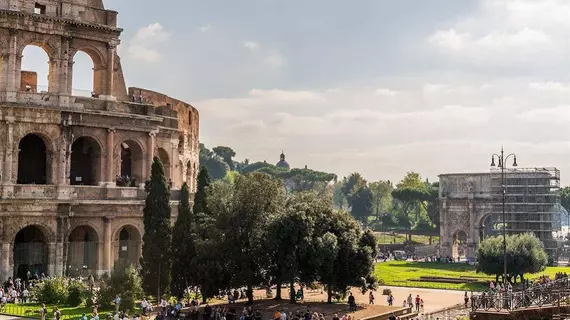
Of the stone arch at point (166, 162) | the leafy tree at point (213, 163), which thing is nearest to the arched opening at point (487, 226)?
the stone arch at point (166, 162)

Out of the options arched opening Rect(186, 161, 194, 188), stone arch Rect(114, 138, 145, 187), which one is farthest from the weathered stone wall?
stone arch Rect(114, 138, 145, 187)

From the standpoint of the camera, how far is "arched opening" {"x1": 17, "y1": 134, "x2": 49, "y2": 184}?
150 ft

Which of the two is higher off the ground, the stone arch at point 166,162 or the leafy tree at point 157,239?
the stone arch at point 166,162

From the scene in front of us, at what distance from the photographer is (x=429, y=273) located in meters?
63.6

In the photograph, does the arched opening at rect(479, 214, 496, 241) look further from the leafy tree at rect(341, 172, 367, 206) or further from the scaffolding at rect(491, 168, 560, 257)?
the leafy tree at rect(341, 172, 367, 206)

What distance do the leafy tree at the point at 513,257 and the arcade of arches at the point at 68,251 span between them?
27.1m

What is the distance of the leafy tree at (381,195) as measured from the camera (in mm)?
141875

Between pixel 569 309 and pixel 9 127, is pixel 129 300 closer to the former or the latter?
pixel 9 127

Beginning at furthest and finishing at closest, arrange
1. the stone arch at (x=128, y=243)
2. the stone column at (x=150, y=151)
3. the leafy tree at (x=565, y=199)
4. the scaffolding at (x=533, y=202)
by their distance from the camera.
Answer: the leafy tree at (x=565, y=199), the scaffolding at (x=533, y=202), the stone column at (x=150, y=151), the stone arch at (x=128, y=243)

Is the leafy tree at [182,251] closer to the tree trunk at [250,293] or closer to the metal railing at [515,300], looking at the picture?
the tree trunk at [250,293]

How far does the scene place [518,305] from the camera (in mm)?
31828

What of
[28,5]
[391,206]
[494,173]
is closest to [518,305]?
[28,5]

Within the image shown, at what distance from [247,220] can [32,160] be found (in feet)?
57.0

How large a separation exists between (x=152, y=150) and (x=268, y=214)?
13597 mm
